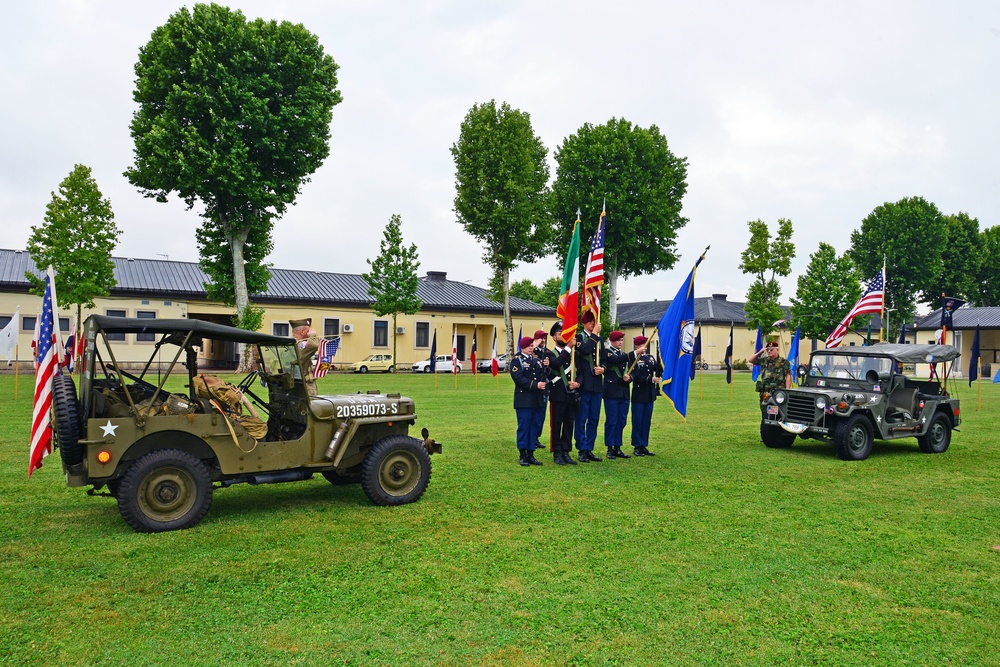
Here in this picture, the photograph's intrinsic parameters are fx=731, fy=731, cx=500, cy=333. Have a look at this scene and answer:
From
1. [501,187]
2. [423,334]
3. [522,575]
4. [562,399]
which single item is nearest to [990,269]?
[501,187]

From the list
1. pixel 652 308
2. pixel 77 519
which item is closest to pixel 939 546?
pixel 77 519

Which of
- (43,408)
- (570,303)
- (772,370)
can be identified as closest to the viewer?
(43,408)

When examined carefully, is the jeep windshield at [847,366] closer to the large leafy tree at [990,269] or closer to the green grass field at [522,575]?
the green grass field at [522,575]

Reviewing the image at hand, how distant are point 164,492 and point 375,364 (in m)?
38.6

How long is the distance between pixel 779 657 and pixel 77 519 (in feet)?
20.7

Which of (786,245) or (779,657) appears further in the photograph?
(786,245)

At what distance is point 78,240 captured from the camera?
95.3 ft

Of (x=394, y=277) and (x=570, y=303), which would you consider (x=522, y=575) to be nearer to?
(x=570, y=303)

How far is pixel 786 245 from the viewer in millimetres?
47156

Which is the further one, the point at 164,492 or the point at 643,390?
the point at 643,390

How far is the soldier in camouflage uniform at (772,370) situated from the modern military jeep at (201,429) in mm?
9017

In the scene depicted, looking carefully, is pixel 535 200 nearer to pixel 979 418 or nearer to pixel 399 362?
pixel 399 362

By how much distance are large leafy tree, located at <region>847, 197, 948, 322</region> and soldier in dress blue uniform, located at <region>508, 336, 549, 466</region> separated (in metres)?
54.7

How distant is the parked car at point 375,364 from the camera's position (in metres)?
43.8
